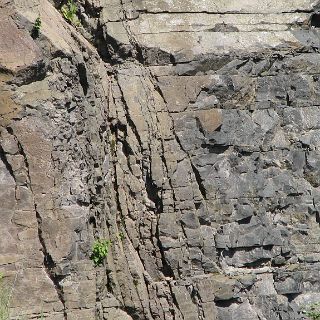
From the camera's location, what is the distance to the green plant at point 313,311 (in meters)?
9.46

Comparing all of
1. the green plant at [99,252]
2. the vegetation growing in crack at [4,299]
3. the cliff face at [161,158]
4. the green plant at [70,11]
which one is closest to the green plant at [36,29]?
the cliff face at [161,158]

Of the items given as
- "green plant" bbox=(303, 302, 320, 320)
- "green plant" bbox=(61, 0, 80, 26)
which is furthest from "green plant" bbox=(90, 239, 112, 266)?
"green plant" bbox=(61, 0, 80, 26)

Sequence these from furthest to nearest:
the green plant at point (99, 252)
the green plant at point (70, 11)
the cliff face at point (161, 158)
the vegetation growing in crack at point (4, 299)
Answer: the green plant at point (70, 11) < the green plant at point (99, 252) < the cliff face at point (161, 158) < the vegetation growing in crack at point (4, 299)

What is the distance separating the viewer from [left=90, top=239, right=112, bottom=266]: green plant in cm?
885

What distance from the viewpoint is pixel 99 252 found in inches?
349

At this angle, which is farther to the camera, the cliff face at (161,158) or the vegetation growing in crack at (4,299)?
the cliff face at (161,158)

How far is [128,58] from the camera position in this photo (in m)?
9.66

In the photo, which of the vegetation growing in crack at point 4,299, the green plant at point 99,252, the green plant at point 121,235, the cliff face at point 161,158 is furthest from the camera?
the green plant at point 121,235

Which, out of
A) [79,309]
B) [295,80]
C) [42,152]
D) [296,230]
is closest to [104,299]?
[79,309]

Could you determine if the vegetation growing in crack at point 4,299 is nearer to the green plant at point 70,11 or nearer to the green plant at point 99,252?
the green plant at point 99,252

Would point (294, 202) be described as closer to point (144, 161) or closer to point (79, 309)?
point (144, 161)

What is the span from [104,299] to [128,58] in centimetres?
272

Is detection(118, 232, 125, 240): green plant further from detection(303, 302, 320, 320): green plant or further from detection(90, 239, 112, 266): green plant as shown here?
detection(303, 302, 320, 320): green plant

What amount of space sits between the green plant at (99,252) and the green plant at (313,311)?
7.87ft
